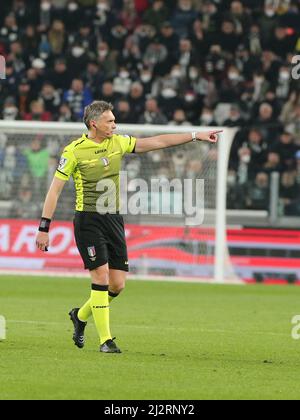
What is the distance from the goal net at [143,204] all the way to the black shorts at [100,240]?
8.94 meters

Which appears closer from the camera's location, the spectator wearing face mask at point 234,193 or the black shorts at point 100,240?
the black shorts at point 100,240

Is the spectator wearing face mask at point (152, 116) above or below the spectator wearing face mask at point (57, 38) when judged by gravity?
below

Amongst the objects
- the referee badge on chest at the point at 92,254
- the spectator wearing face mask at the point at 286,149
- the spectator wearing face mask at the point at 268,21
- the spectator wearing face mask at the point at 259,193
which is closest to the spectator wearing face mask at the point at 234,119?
the spectator wearing face mask at the point at 286,149

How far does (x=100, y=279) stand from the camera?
10430 mm

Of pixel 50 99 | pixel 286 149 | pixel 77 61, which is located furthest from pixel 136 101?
pixel 286 149

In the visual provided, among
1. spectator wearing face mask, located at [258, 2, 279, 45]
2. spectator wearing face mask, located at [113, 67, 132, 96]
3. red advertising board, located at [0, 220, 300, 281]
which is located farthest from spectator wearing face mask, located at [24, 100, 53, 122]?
spectator wearing face mask, located at [258, 2, 279, 45]

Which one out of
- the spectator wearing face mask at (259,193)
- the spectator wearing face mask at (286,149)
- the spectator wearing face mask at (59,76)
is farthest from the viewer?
the spectator wearing face mask at (59,76)

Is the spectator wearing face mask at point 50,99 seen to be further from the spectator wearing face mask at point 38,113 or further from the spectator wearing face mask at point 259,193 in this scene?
the spectator wearing face mask at point 259,193

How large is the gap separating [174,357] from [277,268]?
33.4ft

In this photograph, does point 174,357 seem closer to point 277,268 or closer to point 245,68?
point 277,268

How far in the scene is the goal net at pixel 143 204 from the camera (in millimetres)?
20000

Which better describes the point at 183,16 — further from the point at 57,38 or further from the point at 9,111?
the point at 9,111

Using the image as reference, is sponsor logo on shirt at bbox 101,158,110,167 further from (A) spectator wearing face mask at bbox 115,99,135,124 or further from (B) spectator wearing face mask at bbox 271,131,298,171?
(A) spectator wearing face mask at bbox 115,99,135,124

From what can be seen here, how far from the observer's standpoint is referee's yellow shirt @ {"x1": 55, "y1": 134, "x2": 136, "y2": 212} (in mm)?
10539
